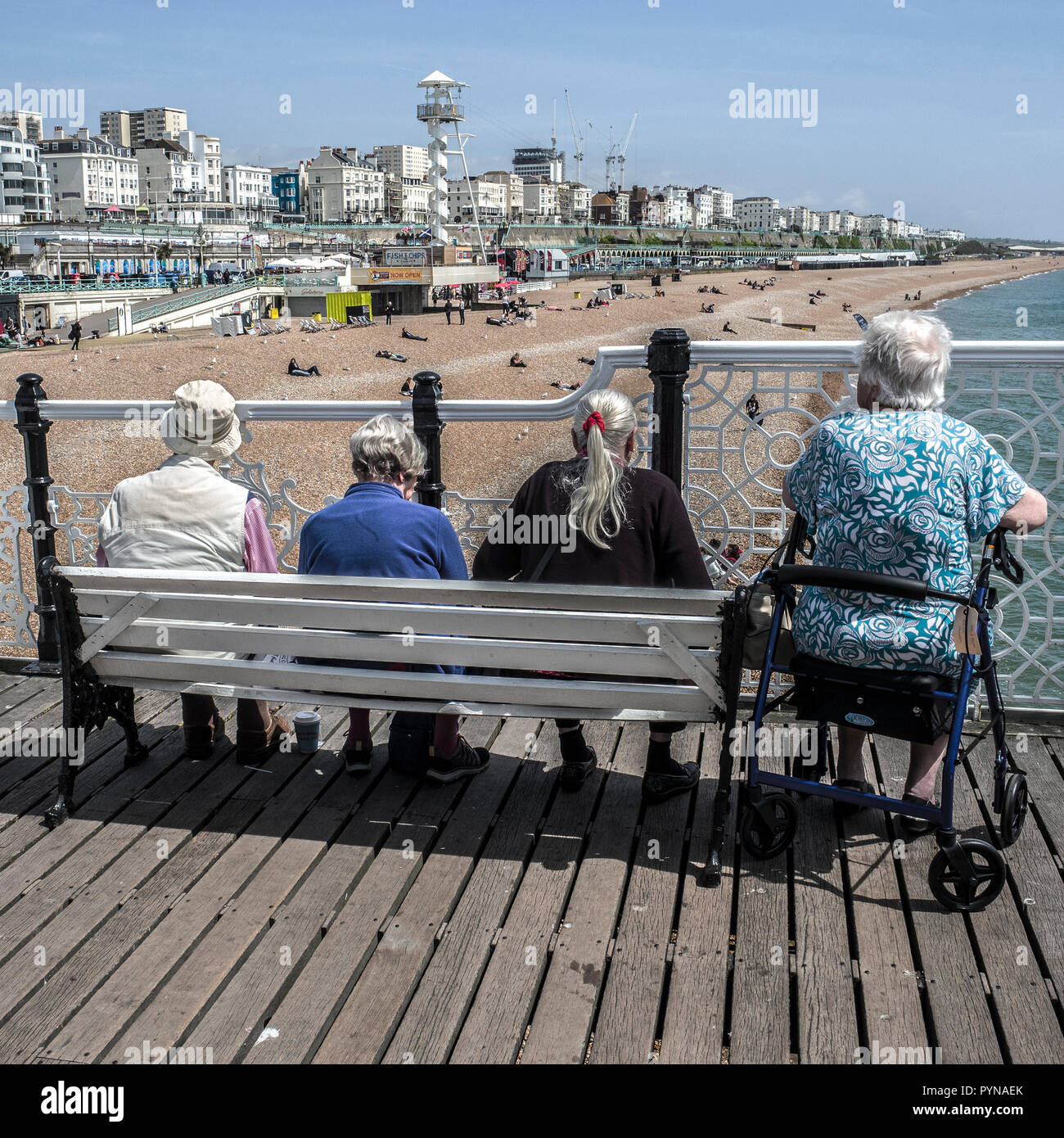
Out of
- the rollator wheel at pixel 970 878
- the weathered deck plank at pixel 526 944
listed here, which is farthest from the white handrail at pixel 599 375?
the rollator wheel at pixel 970 878

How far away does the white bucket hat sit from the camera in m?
3.53

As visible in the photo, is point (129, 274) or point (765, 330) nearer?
point (765, 330)

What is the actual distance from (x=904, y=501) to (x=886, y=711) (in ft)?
1.87

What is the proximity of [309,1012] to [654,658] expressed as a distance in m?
1.31

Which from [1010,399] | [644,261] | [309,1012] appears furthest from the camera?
[644,261]

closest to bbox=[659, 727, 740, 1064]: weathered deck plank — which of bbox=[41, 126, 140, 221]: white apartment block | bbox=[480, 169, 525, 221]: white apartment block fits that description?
bbox=[41, 126, 140, 221]: white apartment block

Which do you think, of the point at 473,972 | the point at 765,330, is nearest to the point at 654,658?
the point at 473,972

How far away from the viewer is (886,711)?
9.37 feet

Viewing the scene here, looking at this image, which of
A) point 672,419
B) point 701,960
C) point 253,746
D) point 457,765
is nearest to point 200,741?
point 253,746

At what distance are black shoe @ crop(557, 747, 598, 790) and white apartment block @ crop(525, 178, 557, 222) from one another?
625 ft

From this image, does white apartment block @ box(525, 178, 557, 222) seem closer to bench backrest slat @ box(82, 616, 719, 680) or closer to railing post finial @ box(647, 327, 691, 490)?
railing post finial @ box(647, 327, 691, 490)

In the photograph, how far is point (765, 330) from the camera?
158 ft

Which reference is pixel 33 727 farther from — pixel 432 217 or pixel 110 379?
pixel 432 217
